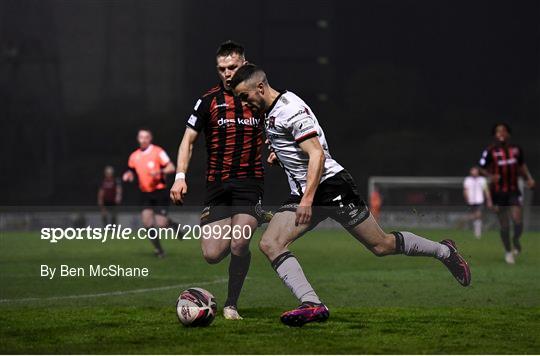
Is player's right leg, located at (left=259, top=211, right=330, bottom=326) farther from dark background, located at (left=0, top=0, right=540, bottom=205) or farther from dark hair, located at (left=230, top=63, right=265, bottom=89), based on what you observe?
dark background, located at (left=0, top=0, right=540, bottom=205)

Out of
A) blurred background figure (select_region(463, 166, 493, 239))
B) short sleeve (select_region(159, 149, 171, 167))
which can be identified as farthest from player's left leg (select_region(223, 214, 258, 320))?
blurred background figure (select_region(463, 166, 493, 239))

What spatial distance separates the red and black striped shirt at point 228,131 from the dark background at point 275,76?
13.7 meters

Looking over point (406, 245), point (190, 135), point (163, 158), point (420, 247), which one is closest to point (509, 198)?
point (163, 158)

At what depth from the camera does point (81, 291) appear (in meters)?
11.3

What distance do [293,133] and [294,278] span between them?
3.26 ft

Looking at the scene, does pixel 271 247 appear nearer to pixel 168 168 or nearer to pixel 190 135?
pixel 190 135

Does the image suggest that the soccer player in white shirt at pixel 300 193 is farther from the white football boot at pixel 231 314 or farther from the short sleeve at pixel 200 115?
the white football boot at pixel 231 314

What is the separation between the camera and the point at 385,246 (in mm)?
8414

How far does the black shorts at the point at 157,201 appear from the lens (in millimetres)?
15719

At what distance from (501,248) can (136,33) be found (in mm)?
9322

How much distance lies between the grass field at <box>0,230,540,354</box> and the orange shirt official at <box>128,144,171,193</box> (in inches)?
38.0

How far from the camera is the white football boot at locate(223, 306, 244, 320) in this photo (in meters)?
8.70

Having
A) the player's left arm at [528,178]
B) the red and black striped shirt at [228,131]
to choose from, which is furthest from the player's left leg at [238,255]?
the player's left arm at [528,178]

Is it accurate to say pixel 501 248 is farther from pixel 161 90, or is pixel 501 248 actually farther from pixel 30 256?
pixel 161 90
